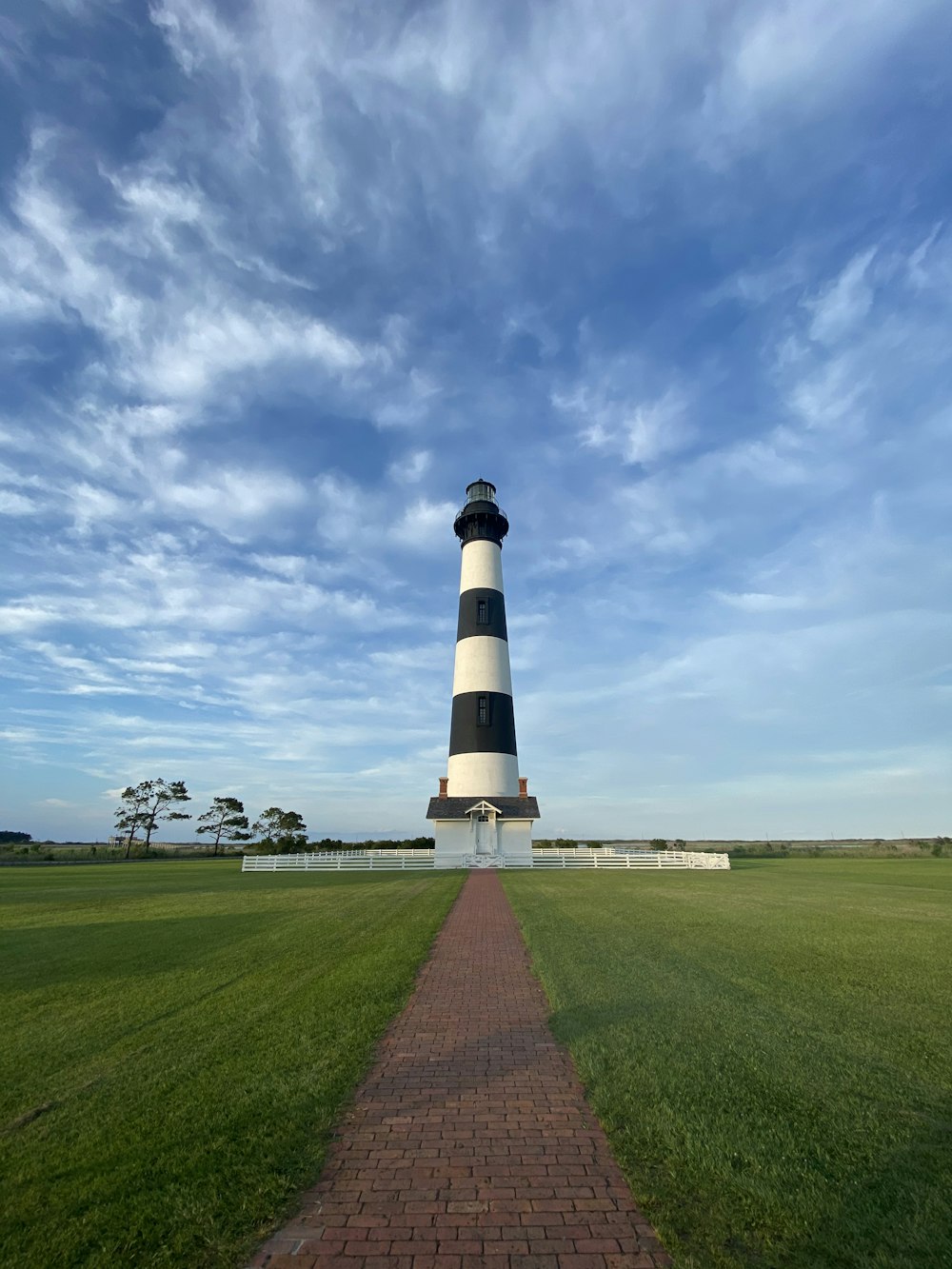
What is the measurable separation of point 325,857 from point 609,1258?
3597 cm

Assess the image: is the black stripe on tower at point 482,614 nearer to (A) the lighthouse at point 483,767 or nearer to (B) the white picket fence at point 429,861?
(A) the lighthouse at point 483,767

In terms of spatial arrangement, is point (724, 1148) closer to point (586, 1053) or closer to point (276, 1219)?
point (586, 1053)

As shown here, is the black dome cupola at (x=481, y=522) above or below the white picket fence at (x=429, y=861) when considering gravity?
above

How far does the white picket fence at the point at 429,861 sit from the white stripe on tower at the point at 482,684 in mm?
4465

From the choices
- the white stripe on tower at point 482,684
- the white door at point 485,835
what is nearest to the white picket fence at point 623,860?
the white door at point 485,835

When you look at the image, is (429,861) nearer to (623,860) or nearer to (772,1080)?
(623,860)

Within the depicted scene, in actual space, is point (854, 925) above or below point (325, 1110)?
above

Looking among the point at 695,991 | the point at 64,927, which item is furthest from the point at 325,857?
the point at 695,991

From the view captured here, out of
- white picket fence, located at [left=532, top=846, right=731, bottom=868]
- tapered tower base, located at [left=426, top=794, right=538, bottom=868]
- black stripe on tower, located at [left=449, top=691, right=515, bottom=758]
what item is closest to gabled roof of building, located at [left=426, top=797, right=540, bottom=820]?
tapered tower base, located at [left=426, top=794, right=538, bottom=868]

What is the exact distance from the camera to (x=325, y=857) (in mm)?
36719

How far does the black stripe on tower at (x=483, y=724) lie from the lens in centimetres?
3372

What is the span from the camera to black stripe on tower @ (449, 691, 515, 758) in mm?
33719

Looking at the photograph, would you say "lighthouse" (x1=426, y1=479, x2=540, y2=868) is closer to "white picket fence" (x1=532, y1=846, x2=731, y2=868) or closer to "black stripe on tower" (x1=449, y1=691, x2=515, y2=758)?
"black stripe on tower" (x1=449, y1=691, x2=515, y2=758)

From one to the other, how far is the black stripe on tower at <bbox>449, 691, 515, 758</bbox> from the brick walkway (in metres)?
26.6
